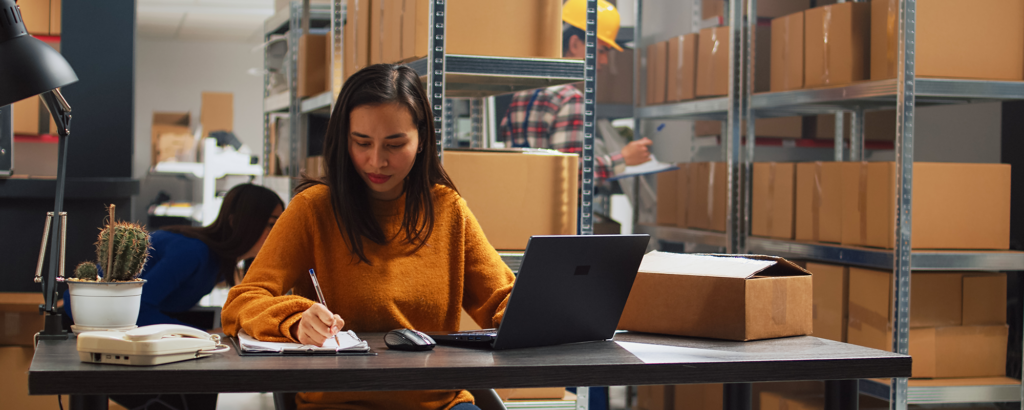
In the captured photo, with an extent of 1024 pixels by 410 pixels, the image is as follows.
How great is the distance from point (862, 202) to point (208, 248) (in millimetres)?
2065

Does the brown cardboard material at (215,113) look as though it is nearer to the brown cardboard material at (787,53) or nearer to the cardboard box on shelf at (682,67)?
the cardboard box on shelf at (682,67)

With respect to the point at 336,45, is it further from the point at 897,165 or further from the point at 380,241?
the point at 897,165

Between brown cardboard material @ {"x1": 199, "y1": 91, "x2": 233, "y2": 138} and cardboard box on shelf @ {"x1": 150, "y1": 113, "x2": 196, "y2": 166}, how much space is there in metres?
0.23

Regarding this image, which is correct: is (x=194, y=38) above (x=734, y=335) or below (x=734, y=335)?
above

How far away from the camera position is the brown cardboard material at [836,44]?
2.76m

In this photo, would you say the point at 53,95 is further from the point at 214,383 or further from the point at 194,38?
the point at 194,38

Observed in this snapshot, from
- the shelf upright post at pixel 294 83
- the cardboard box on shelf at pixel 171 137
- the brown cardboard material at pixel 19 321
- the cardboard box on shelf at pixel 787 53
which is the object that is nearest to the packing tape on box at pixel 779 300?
the cardboard box on shelf at pixel 787 53

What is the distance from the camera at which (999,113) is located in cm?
362

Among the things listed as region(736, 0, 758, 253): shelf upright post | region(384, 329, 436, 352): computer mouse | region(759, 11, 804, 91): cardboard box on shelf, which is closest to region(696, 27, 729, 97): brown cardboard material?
region(736, 0, 758, 253): shelf upright post

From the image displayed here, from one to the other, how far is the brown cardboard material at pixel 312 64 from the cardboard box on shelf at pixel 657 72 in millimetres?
1561

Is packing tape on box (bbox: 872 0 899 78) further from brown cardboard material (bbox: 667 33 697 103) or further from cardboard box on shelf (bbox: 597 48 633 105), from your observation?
cardboard box on shelf (bbox: 597 48 633 105)

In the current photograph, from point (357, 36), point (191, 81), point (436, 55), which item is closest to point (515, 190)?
point (436, 55)

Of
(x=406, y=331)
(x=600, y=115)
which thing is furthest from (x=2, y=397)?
(x=600, y=115)

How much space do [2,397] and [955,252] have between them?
312 centimetres
